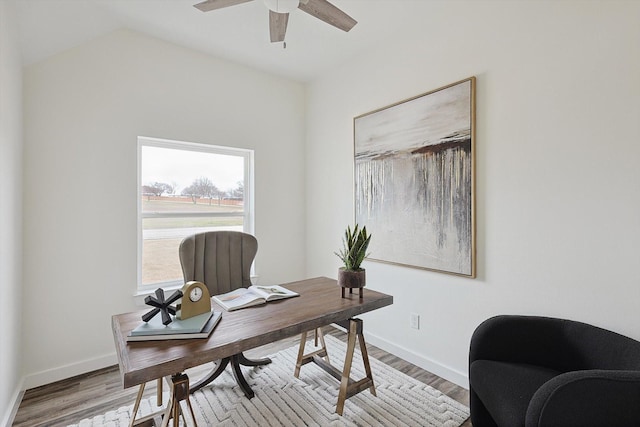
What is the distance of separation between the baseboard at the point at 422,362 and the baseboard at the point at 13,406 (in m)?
2.50

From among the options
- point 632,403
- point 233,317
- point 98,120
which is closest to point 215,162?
point 98,120

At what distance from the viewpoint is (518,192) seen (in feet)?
6.36

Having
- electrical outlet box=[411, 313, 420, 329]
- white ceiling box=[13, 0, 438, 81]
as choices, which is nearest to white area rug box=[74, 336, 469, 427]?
electrical outlet box=[411, 313, 420, 329]

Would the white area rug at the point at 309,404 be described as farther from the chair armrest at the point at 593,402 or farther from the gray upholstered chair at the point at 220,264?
the chair armrest at the point at 593,402

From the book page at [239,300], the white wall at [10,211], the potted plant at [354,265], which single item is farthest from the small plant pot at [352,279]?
the white wall at [10,211]

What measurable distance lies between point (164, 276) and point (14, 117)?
156 cm

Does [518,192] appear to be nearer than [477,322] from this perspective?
Yes

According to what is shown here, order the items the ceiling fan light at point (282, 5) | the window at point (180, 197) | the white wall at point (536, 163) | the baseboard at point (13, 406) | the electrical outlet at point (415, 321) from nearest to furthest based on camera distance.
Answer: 1. the white wall at point (536, 163)
2. the ceiling fan light at point (282, 5)
3. the baseboard at point (13, 406)
4. the electrical outlet at point (415, 321)
5. the window at point (180, 197)

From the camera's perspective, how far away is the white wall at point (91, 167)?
2232 mm

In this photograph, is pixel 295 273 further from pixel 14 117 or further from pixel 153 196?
pixel 14 117

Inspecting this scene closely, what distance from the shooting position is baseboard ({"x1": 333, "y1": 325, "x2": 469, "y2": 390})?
221cm

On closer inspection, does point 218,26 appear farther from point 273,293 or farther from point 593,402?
point 593,402

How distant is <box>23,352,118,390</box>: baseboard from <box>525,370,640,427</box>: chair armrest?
283cm

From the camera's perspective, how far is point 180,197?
116 inches
